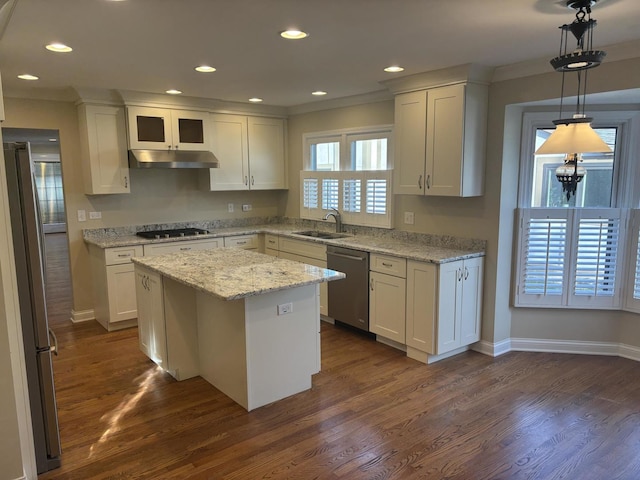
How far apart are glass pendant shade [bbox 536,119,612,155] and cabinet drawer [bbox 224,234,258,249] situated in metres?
3.98

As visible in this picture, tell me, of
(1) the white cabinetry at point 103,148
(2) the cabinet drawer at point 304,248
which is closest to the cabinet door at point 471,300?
(2) the cabinet drawer at point 304,248

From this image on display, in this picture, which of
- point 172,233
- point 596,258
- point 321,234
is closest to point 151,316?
point 172,233

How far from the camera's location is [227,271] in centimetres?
326

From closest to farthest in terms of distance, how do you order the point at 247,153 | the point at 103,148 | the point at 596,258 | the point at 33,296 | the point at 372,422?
the point at 33,296
the point at 372,422
the point at 596,258
the point at 103,148
the point at 247,153

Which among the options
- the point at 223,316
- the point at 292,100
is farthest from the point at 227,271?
the point at 292,100

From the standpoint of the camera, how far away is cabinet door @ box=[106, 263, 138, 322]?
15.1 ft

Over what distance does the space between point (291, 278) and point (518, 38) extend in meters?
2.10

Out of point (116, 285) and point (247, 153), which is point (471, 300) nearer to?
point (247, 153)

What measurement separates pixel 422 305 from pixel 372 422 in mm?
1170

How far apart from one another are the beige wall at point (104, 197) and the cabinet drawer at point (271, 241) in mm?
659

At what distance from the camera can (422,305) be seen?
379cm

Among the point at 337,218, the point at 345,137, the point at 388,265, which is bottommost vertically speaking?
the point at 388,265

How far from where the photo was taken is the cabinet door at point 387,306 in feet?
13.1

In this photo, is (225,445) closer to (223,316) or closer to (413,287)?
(223,316)
